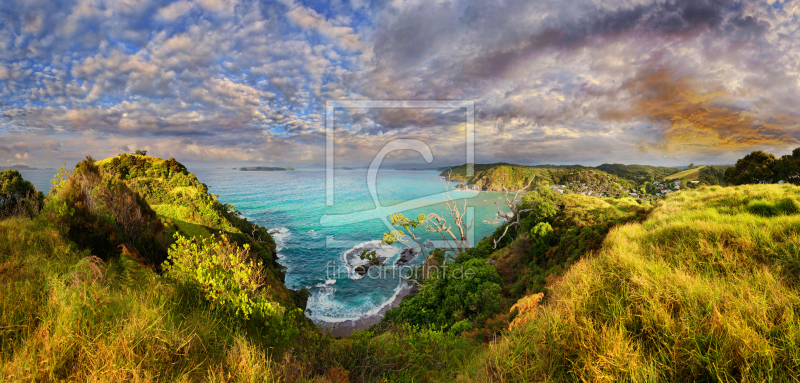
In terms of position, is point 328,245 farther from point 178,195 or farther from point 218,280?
point 218,280

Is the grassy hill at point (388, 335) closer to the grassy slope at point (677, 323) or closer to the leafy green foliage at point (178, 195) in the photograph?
the grassy slope at point (677, 323)

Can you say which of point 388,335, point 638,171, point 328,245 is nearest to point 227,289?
point 388,335

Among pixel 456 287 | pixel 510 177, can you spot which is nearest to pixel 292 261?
pixel 456 287

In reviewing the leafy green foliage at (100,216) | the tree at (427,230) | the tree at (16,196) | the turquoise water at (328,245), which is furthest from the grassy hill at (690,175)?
the tree at (16,196)

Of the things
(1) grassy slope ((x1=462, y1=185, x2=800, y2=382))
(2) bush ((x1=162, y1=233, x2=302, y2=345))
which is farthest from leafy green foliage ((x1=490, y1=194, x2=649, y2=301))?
(2) bush ((x1=162, y1=233, x2=302, y2=345))

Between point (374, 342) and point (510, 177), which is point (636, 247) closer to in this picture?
point (374, 342)

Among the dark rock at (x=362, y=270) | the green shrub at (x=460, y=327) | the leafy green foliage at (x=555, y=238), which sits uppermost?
the leafy green foliage at (x=555, y=238)
